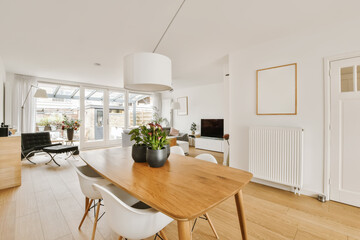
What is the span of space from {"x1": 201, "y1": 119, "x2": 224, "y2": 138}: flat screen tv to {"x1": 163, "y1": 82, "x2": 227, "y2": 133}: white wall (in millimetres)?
246

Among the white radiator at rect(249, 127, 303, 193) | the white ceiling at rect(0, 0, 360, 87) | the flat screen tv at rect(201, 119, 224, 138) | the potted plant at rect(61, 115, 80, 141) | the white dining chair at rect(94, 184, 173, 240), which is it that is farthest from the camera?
the flat screen tv at rect(201, 119, 224, 138)

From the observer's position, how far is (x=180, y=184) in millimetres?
1119

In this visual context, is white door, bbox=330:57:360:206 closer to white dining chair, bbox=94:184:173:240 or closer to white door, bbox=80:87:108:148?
white dining chair, bbox=94:184:173:240

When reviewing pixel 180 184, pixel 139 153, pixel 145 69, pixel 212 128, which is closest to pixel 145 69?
pixel 145 69

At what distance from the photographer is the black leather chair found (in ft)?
12.9

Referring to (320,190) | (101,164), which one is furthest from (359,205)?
(101,164)

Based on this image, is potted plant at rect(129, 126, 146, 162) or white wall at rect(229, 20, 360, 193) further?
white wall at rect(229, 20, 360, 193)

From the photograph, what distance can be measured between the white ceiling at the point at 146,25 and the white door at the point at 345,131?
720 millimetres

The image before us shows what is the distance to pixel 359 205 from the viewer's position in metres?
2.07

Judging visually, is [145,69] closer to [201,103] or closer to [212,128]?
[212,128]

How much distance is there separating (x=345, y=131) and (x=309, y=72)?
0.96 meters

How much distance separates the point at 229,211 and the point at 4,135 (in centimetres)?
389

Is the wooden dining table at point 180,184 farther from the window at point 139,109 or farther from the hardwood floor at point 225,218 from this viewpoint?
the window at point 139,109

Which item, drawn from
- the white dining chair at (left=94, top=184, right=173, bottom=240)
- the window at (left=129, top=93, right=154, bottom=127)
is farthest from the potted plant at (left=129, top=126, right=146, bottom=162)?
the window at (left=129, top=93, right=154, bottom=127)
